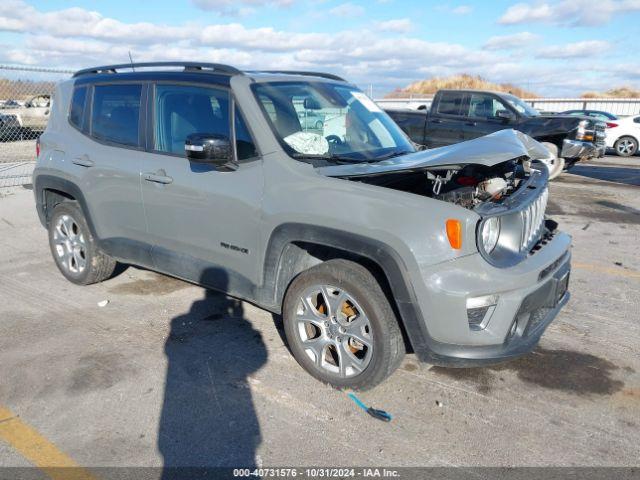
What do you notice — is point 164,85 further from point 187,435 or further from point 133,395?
point 187,435

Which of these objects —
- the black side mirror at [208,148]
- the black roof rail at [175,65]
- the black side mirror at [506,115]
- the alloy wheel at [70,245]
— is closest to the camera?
the black side mirror at [208,148]

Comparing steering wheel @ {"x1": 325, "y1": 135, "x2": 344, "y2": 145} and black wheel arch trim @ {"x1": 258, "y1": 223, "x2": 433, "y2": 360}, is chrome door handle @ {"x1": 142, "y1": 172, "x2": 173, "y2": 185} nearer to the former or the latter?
black wheel arch trim @ {"x1": 258, "y1": 223, "x2": 433, "y2": 360}

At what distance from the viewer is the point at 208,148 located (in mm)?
3553

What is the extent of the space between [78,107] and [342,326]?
3377mm

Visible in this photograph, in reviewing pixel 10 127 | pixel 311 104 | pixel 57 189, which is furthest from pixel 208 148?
pixel 10 127

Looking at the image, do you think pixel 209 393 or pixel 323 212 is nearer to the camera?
pixel 323 212

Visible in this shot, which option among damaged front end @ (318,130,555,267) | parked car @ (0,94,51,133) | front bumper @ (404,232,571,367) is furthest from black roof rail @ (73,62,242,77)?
parked car @ (0,94,51,133)

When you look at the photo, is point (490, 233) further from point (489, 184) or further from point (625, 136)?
point (625, 136)

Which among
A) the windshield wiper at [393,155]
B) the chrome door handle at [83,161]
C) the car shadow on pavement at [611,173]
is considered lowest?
the car shadow on pavement at [611,173]

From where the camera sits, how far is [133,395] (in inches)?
138

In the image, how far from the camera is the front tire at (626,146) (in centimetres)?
1831

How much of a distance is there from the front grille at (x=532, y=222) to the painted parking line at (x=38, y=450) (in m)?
2.76

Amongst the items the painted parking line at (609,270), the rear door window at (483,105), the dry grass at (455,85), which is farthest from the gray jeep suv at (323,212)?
the dry grass at (455,85)

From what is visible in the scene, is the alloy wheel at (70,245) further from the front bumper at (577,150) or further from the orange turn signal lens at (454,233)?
the front bumper at (577,150)
